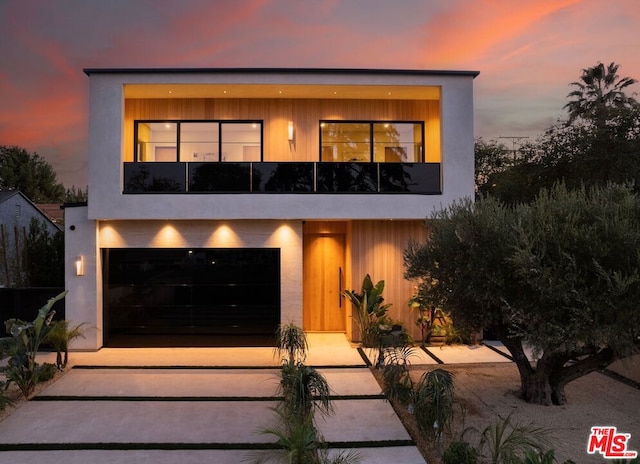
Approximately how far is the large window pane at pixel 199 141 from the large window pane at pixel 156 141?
0.26m

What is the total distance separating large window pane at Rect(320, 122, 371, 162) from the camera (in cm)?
1232

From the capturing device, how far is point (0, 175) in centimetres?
3797

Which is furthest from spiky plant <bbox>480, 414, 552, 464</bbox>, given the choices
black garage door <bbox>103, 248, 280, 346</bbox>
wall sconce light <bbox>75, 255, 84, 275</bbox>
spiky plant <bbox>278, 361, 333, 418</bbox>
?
wall sconce light <bbox>75, 255, 84, 275</bbox>

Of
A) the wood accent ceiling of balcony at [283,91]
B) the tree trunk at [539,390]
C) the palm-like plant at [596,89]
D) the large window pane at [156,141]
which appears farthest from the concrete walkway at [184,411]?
the palm-like plant at [596,89]

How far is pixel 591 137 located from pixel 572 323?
548 inches

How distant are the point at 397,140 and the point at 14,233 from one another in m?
14.1

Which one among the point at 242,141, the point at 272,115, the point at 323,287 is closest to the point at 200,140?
the point at 242,141

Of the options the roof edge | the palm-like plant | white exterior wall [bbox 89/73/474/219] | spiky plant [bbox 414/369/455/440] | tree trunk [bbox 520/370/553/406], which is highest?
the palm-like plant

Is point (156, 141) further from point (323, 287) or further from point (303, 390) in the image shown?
point (303, 390)

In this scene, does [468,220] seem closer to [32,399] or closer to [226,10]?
[32,399]

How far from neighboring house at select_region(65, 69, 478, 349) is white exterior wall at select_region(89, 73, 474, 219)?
30 millimetres

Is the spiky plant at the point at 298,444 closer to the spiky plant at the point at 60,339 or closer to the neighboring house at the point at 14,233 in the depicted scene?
the spiky plant at the point at 60,339

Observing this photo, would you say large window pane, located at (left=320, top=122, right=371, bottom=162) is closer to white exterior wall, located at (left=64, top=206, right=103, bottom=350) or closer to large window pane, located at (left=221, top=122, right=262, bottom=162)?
large window pane, located at (left=221, top=122, right=262, bottom=162)

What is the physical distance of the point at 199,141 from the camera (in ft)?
39.8
